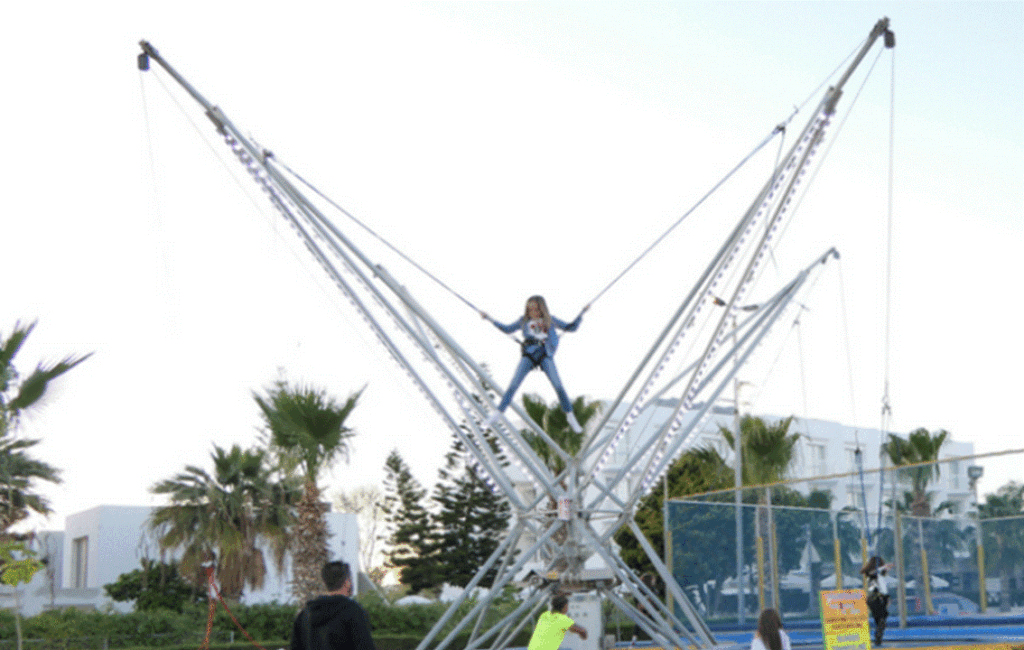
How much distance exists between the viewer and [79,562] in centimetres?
4681

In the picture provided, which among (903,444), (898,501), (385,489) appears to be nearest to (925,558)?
(898,501)

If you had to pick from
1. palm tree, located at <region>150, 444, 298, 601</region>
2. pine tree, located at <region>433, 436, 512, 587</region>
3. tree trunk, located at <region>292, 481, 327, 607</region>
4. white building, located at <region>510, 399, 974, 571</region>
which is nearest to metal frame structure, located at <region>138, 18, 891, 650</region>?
white building, located at <region>510, 399, 974, 571</region>

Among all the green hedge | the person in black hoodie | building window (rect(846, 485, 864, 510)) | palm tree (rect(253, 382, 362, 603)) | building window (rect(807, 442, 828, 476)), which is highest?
building window (rect(807, 442, 828, 476))

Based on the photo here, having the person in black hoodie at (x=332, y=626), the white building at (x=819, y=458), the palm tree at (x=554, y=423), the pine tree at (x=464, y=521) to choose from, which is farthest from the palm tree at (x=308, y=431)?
the pine tree at (x=464, y=521)

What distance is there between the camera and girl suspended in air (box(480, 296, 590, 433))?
1295 cm

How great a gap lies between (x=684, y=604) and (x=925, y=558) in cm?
550

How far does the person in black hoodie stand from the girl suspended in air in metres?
7.53

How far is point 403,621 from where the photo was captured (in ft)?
93.8

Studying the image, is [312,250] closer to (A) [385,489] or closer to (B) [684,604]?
(B) [684,604]

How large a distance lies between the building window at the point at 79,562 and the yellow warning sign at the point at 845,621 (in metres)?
39.2

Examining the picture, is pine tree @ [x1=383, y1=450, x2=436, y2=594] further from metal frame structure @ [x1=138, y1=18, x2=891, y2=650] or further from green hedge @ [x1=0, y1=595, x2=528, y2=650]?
metal frame structure @ [x1=138, y1=18, x2=891, y2=650]

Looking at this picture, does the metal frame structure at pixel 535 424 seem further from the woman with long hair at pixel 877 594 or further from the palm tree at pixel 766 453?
the palm tree at pixel 766 453

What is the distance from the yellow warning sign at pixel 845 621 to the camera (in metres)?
11.4

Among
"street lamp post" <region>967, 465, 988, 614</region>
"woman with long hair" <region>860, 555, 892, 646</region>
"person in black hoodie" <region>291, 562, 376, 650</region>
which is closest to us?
"person in black hoodie" <region>291, 562, 376, 650</region>
